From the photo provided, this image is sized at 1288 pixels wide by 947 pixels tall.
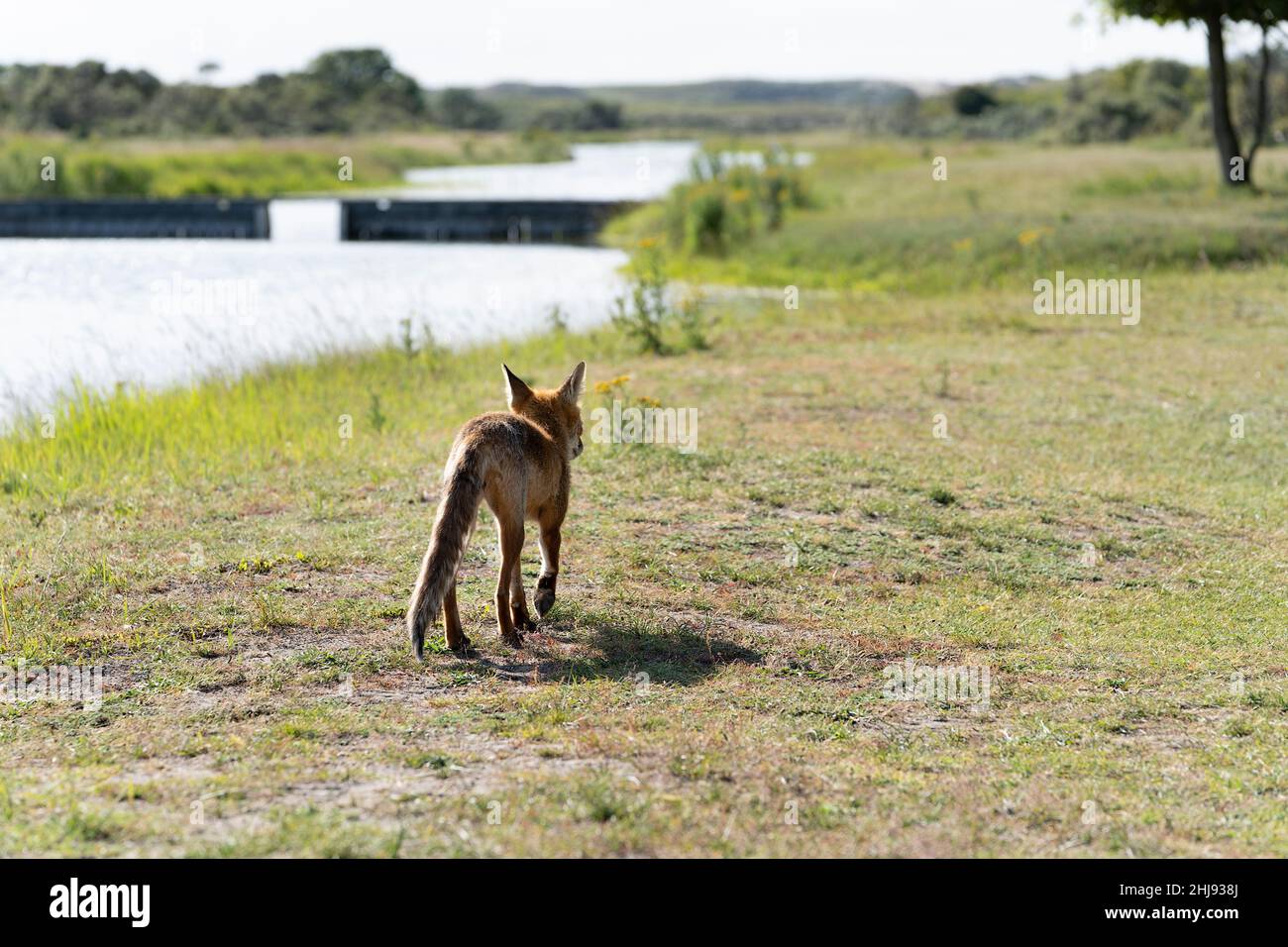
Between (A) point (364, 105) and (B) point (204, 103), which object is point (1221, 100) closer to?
(B) point (204, 103)

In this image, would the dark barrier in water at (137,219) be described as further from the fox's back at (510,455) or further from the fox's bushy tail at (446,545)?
the fox's bushy tail at (446,545)

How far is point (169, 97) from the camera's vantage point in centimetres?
8394

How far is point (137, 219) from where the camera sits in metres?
40.2

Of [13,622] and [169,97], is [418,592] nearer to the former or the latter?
[13,622]

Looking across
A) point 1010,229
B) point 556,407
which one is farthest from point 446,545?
point 1010,229

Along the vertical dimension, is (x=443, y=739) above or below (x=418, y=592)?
below

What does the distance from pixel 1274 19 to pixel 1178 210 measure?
5827 millimetres

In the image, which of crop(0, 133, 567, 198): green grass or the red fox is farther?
crop(0, 133, 567, 198): green grass

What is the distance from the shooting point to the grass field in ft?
16.6

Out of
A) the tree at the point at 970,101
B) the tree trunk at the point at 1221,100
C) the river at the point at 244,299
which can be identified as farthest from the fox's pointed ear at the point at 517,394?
the tree at the point at 970,101

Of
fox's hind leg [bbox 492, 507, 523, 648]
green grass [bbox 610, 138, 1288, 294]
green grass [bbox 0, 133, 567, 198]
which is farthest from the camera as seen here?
green grass [bbox 0, 133, 567, 198]

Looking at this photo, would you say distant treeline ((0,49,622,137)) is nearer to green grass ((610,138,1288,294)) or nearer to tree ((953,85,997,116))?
tree ((953,85,997,116))

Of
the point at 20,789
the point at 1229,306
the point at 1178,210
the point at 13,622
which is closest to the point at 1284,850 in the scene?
the point at 20,789

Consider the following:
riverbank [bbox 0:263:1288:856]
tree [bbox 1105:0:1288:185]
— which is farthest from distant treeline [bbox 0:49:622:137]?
riverbank [bbox 0:263:1288:856]
